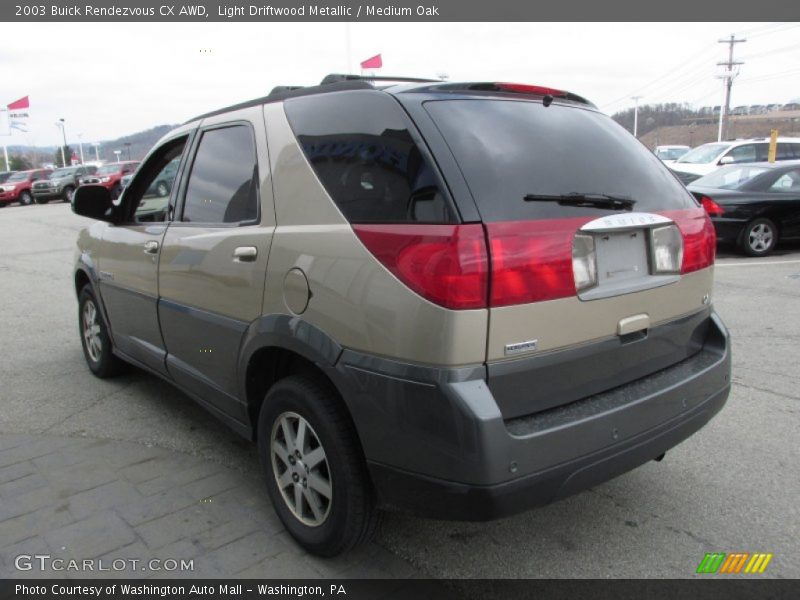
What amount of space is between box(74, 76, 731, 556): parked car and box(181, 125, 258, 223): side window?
20 mm

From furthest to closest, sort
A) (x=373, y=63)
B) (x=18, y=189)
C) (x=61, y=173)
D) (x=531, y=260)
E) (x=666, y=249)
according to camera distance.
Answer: (x=61, y=173), (x=18, y=189), (x=373, y=63), (x=666, y=249), (x=531, y=260)

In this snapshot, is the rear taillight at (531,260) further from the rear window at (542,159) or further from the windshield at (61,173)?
the windshield at (61,173)

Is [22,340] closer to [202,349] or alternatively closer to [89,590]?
[202,349]

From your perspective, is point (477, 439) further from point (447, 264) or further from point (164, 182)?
point (164, 182)

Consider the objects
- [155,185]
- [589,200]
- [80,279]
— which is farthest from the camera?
[80,279]

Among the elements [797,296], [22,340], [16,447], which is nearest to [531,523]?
[16,447]

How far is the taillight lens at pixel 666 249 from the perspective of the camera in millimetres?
2467

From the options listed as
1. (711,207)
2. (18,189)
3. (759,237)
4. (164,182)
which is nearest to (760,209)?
(759,237)

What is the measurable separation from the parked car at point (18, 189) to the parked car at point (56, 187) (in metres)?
0.48

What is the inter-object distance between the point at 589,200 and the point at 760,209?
899 centimetres

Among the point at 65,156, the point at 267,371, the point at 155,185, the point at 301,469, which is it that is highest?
the point at 65,156

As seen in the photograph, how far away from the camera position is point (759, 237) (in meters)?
9.97

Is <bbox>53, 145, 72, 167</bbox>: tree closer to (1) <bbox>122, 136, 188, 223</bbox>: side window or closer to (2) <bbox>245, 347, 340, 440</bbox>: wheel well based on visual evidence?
(1) <bbox>122, 136, 188, 223</bbox>: side window

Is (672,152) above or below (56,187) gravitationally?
above
